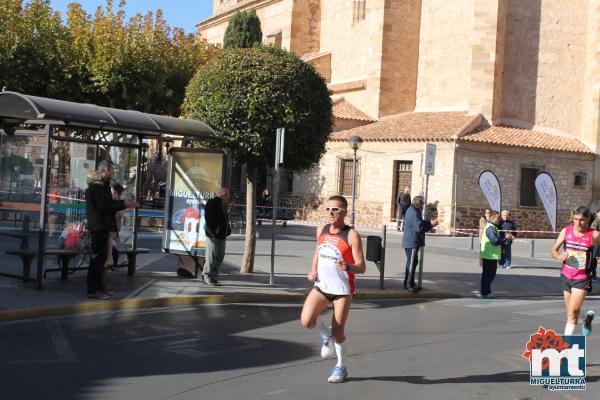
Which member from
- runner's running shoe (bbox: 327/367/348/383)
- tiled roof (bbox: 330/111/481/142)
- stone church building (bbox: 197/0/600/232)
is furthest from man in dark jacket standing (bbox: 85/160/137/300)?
tiled roof (bbox: 330/111/481/142)

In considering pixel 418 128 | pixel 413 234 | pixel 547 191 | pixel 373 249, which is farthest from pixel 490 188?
pixel 373 249

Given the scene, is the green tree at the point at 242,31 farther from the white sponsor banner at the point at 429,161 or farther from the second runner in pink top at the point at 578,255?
the second runner in pink top at the point at 578,255

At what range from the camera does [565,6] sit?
3462 centimetres

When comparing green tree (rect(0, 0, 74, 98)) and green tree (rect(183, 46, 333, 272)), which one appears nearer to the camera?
green tree (rect(183, 46, 333, 272))

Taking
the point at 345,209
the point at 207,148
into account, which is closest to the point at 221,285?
the point at 207,148

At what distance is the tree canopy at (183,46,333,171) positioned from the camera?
1382 centimetres

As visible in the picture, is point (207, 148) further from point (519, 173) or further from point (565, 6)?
point (565, 6)

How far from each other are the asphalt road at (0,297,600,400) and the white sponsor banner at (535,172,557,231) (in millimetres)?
18085

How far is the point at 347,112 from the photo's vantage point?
38188 mm

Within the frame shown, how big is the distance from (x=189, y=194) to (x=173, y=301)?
2.96m

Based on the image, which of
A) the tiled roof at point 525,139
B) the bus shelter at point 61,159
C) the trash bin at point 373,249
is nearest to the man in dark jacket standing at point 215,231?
the bus shelter at point 61,159

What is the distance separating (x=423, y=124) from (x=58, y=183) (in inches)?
913

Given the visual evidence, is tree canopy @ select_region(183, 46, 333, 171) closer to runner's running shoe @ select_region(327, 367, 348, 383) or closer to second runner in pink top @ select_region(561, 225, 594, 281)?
second runner in pink top @ select_region(561, 225, 594, 281)

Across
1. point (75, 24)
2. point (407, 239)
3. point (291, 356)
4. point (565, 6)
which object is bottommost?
point (291, 356)
